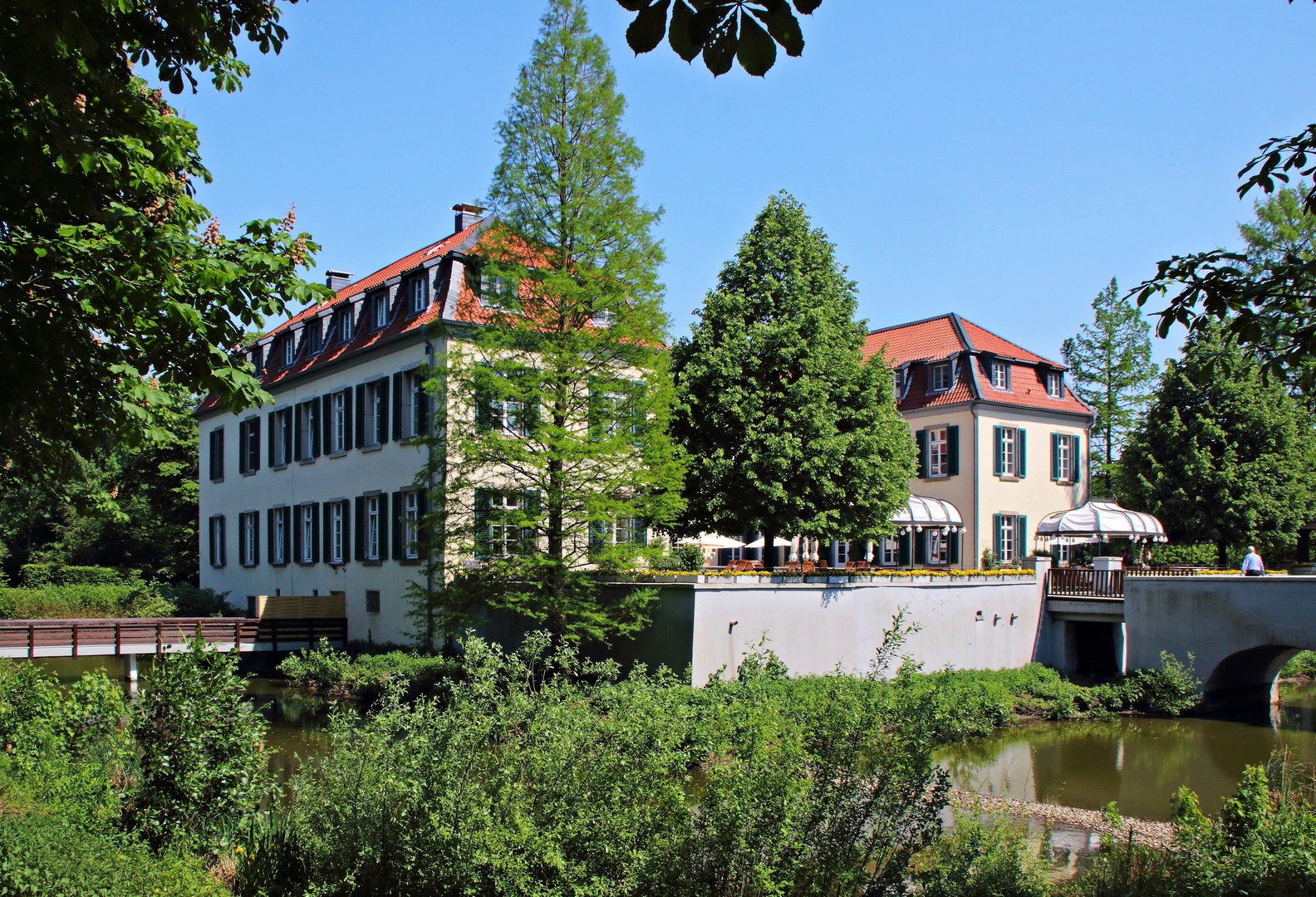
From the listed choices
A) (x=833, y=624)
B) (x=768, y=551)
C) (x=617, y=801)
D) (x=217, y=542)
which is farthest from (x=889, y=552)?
(x=617, y=801)

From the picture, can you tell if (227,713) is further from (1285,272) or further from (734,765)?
(1285,272)

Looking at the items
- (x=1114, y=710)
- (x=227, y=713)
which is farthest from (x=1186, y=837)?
(x=1114, y=710)

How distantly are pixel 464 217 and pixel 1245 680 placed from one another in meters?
23.9

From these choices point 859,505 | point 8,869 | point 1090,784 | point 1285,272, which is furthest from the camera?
point 859,505

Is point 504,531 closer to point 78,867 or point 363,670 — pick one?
point 363,670

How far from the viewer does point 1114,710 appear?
24.7 metres

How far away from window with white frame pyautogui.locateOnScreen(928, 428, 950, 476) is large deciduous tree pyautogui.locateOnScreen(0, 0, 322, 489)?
28020 millimetres

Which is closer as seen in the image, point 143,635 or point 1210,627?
point 143,635

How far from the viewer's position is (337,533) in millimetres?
28422

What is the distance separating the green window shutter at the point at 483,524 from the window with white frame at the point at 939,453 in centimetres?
1798

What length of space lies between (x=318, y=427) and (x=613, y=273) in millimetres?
12827

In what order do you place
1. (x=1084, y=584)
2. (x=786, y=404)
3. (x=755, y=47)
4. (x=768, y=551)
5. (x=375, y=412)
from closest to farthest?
1. (x=755, y=47)
2. (x=786, y=404)
3. (x=768, y=551)
4. (x=375, y=412)
5. (x=1084, y=584)

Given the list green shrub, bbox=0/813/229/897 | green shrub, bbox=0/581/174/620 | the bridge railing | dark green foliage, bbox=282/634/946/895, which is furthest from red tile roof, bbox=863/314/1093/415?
green shrub, bbox=0/813/229/897

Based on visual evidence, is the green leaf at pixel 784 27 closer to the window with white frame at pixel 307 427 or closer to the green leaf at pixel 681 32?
the green leaf at pixel 681 32
